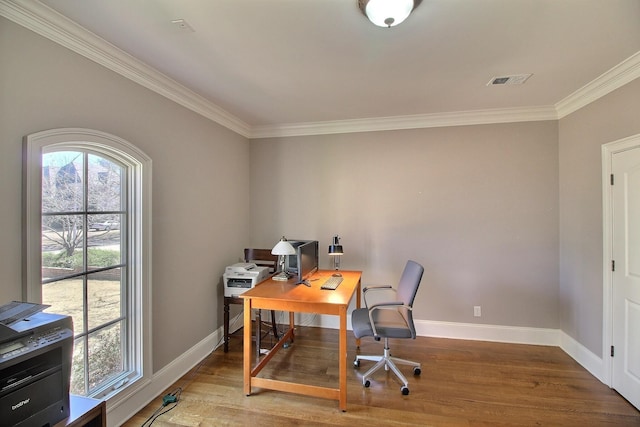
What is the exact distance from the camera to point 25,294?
4.69ft

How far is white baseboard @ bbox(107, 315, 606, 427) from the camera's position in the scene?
2.05m

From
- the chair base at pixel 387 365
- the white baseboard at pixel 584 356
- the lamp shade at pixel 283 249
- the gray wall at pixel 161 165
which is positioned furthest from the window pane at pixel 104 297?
the white baseboard at pixel 584 356

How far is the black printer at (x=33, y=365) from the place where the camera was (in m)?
1.00

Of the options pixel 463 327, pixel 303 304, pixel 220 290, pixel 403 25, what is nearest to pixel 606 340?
pixel 463 327

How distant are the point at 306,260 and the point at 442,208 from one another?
1.76 metres

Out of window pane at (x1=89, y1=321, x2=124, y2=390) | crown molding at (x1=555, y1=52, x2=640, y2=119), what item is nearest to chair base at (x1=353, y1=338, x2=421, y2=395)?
window pane at (x1=89, y1=321, x2=124, y2=390)

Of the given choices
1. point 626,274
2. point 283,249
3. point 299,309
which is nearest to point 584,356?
point 626,274

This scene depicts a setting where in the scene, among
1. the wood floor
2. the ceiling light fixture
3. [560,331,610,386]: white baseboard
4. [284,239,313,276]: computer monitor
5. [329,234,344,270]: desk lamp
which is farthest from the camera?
[329,234,344,270]: desk lamp

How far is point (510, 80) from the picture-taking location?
7.78ft

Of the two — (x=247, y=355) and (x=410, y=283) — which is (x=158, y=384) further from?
(x=410, y=283)

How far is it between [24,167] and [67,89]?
561 mm

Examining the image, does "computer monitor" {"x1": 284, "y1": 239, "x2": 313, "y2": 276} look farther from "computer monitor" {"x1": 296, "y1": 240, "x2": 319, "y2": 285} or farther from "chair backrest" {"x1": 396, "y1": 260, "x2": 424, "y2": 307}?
"chair backrest" {"x1": 396, "y1": 260, "x2": 424, "y2": 307}

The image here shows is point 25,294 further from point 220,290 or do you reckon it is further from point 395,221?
point 395,221

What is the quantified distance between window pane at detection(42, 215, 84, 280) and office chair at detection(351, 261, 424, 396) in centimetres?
213
